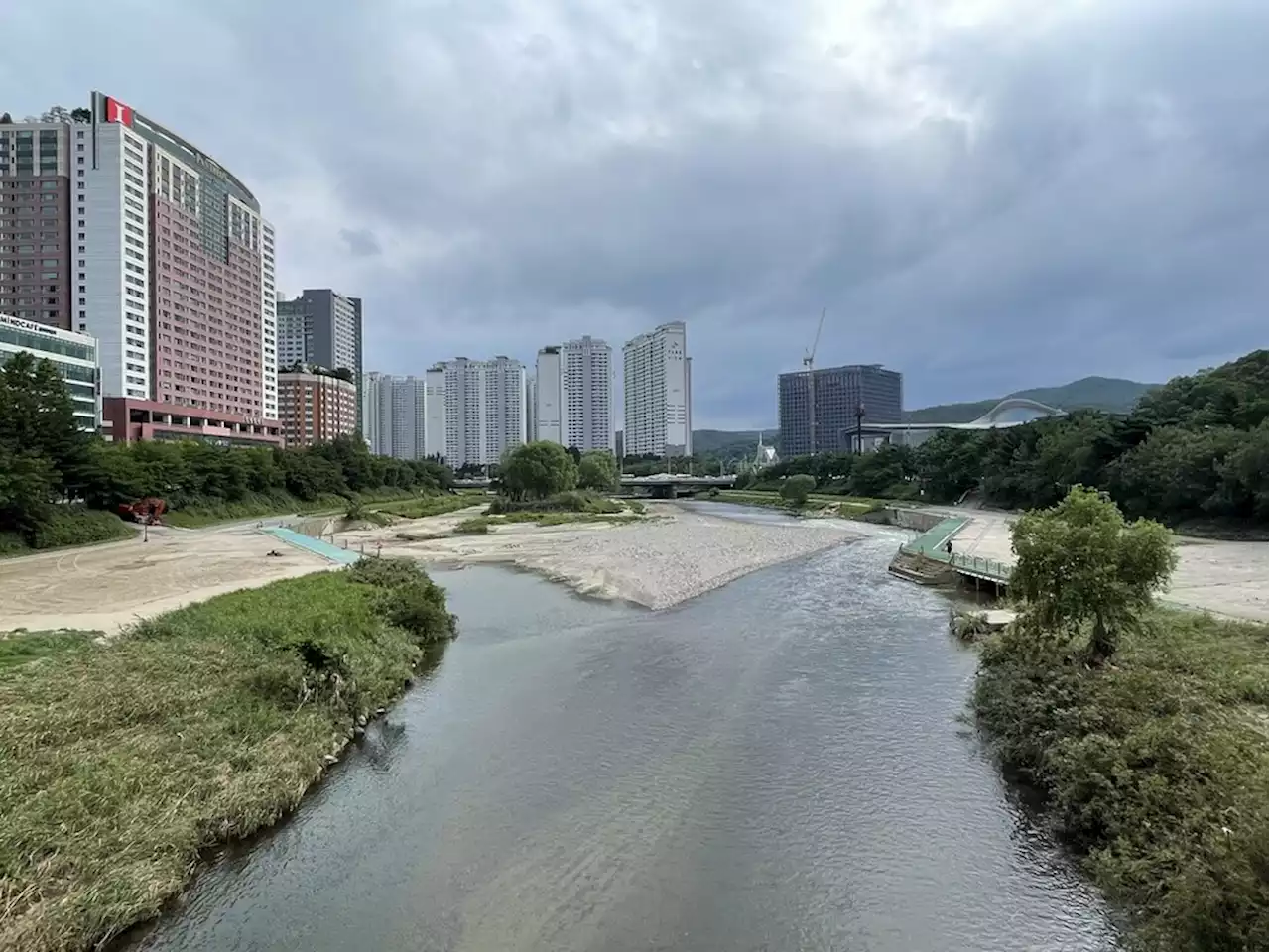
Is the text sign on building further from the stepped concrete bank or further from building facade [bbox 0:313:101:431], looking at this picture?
the stepped concrete bank

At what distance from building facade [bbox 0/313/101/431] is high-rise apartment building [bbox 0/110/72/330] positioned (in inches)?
783

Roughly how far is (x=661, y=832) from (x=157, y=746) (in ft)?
29.0

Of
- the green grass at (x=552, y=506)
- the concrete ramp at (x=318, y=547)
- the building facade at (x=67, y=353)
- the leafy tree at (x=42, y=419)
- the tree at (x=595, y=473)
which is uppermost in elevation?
the building facade at (x=67, y=353)

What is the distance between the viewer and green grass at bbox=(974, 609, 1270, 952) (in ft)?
27.3

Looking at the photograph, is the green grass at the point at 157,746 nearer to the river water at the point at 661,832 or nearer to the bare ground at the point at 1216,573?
the river water at the point at 661,832

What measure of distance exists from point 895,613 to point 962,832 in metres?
19.2

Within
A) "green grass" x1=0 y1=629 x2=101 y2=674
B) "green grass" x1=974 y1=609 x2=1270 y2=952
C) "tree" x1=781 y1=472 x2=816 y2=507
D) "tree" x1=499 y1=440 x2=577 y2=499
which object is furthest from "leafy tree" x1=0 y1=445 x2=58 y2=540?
"tree" x1=781 y1=472 x2=816 y2=507

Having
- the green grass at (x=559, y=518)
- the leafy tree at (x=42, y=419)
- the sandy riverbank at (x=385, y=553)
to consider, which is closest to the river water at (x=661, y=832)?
the sandy riverbank at (x=385, y=553)

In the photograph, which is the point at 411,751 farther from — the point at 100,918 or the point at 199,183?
the point at 199,183

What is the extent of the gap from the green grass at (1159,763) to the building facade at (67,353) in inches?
3538

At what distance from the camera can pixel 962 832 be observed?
12.8m

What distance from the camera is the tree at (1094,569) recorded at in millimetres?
16953

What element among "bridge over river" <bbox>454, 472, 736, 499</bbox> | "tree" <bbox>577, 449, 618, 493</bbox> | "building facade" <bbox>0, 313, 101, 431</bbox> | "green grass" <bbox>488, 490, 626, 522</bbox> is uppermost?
"building facade" <bbox>0, 313, 101, 431</bbox>

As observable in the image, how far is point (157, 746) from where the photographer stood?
43.4ft
